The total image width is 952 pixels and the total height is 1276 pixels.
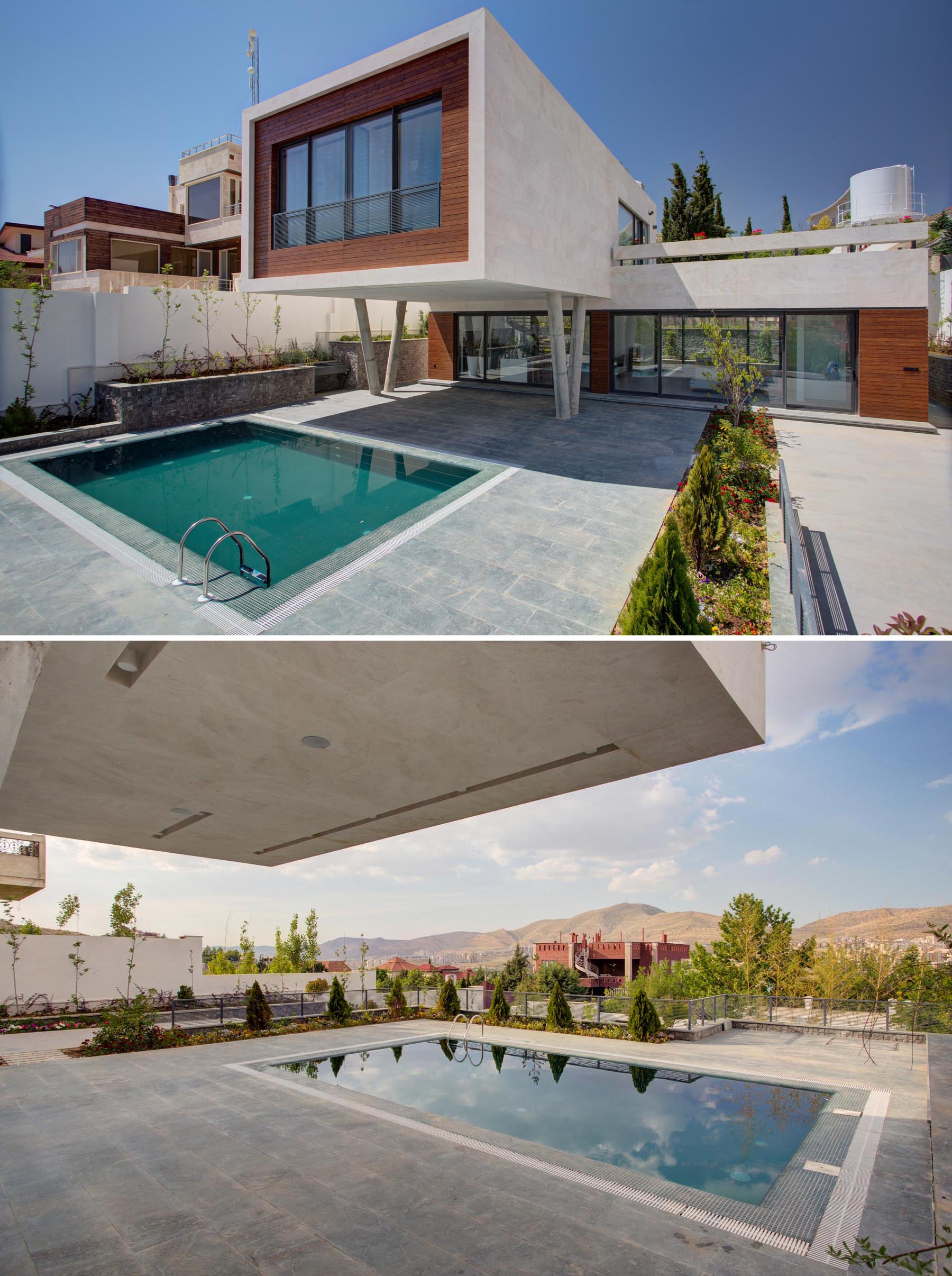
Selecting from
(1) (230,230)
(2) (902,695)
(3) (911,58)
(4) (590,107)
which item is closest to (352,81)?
(4) (590,107)

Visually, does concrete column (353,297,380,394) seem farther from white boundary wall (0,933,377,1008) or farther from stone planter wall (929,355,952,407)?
white boundary wall (0,933,377,1008)

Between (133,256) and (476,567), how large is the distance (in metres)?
26.5

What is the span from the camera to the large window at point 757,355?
1502 cm

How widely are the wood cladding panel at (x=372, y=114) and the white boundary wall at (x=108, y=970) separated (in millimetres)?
13539

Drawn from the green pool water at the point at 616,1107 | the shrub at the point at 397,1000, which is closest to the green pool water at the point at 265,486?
the green pool water at the point at 616,1107

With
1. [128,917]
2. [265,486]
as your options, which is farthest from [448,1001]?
[265,486]

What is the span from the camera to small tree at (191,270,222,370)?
58.8ft

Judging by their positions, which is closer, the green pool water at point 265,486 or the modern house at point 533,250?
the green pool water at point 265,486

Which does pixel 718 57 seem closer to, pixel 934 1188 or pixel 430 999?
pixel 934 1188

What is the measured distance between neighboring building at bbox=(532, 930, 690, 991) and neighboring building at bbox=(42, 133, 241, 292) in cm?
3531

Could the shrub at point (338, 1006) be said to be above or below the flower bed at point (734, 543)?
below

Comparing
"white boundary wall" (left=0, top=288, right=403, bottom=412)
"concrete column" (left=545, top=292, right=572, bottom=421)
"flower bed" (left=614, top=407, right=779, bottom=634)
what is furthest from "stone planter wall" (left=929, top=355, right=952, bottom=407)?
"white boundary wall" (left=0, top=288, right=403, bottom=412)

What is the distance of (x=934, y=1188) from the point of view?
4.38 m

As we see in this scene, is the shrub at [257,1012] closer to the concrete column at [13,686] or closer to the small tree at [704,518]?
the small tree at [704,518]
